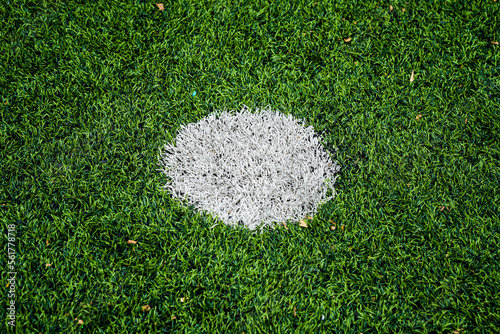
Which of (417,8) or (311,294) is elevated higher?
(417,8)

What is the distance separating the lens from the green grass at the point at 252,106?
292cm

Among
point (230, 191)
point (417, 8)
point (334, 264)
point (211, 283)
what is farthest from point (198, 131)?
point (417, 8)

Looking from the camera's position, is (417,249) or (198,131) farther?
(198,131)

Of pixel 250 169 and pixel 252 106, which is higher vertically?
pixel 252 106

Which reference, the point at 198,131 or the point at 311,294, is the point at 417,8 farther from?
the point at 311,294

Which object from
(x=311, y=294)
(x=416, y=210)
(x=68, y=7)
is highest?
(x=68, y=7)

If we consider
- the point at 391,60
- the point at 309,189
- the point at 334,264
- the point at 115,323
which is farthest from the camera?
the point at 391,60

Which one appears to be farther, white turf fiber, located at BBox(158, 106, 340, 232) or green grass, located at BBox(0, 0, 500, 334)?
white turf fiber, located at BBox(158, 106, 340, 232)

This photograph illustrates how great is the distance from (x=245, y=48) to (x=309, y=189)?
1.94 m

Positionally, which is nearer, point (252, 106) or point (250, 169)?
point (250, 169)

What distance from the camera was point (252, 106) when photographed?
3686 mm

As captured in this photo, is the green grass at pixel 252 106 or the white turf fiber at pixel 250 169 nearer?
the green grass at pixel 252 106

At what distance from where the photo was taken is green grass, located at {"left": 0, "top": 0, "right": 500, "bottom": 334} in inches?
115

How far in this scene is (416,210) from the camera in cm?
326
